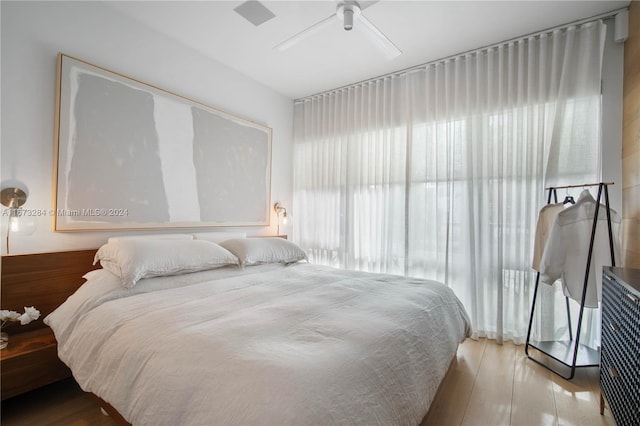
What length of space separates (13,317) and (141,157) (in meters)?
1.36

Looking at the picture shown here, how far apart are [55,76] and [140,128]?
60 centimetres

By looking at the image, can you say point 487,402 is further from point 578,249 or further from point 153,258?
point 153,258

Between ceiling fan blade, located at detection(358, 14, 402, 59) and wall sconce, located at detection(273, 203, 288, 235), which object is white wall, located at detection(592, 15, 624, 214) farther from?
wall sconce, located at detection(273, 203, 288, 235)

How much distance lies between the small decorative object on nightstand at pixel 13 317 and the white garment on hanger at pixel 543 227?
3517 millimetres

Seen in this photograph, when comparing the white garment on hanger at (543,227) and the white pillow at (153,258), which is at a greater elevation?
the white garment on hanger at (543,227)

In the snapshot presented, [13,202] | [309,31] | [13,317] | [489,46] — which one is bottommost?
[13,317]

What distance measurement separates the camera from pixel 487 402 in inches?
71.0

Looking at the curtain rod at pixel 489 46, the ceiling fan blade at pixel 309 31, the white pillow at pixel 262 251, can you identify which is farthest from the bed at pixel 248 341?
the curtain rod at pixel 489 46

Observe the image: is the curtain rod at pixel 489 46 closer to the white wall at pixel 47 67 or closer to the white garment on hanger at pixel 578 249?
the white garment on hanger at pixel 578 249

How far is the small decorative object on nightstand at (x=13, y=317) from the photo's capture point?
1.68 m

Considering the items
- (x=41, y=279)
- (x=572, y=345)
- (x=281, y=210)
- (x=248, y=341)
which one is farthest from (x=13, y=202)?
(x=572, y=345)

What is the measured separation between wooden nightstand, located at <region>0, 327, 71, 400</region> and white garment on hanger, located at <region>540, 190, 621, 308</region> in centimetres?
330

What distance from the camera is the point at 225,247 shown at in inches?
109

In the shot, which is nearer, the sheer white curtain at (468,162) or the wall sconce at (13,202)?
the wall sconce at (13,202)
